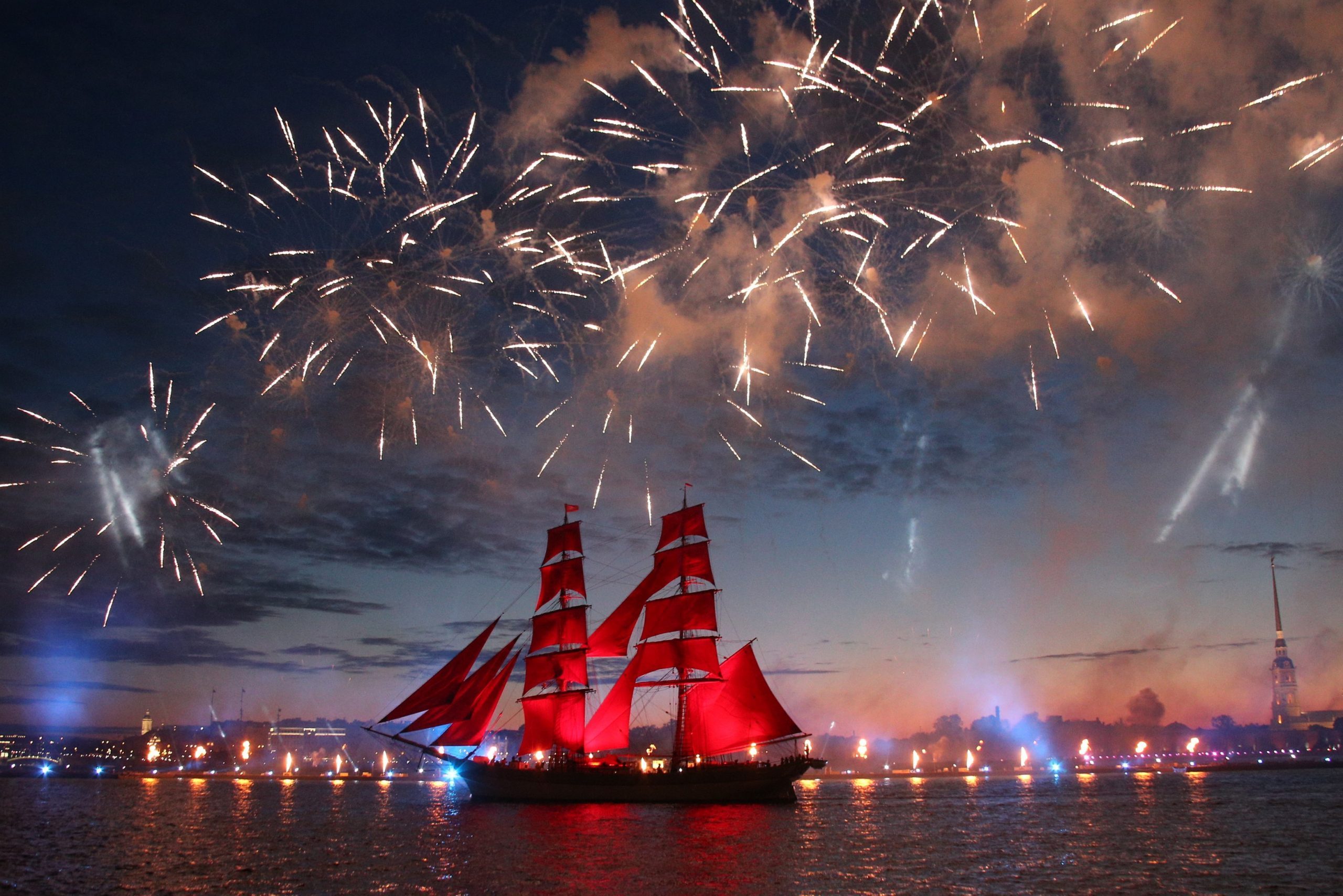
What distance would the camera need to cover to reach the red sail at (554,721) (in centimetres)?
8694

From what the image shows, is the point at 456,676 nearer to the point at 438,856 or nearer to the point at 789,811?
the point at 789,811

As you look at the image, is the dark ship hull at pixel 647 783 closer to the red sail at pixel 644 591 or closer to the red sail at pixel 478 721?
the red sail at pixel 478 721

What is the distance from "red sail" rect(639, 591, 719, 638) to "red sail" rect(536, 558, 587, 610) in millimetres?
8061

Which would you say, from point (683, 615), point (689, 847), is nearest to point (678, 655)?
point (683, 615)

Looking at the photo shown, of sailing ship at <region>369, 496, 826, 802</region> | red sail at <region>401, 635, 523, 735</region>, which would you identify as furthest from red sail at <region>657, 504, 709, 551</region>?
red sail at <region>401, 635, 523, 735</region>

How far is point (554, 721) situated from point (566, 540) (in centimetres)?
1757

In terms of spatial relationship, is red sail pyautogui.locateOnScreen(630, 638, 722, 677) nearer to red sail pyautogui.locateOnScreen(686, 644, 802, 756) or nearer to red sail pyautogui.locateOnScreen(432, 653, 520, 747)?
red sail pyautogui.locateOnScreen(686, 644, 802, 756)

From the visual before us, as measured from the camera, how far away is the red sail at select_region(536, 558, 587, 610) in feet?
306

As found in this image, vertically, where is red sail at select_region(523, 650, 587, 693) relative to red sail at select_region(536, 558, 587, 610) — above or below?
below

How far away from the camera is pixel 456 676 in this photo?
8169 cm

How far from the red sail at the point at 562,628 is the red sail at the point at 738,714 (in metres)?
13.3

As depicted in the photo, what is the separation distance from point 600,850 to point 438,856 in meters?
7.97

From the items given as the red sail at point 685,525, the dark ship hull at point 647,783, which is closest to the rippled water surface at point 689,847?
the dark ship hull at point 647,783

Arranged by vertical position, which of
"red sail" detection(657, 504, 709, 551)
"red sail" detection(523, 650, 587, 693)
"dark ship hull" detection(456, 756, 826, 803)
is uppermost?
"red sail" detection(657, 504, 709, 551)
